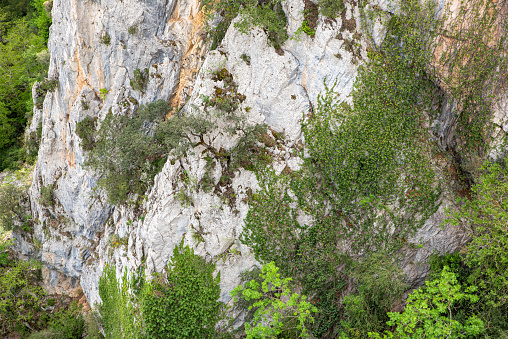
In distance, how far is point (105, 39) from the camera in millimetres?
16406

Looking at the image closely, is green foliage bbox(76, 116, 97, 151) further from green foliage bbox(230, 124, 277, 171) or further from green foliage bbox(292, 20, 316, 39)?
green foliage bbox(292, 20, 316, 39)

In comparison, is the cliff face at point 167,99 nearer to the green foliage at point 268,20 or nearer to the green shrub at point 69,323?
the green foliage at point 268,20

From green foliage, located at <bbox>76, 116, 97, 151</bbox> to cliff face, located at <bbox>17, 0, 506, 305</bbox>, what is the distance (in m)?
0.40

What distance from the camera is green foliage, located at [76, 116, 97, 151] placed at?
17109mm

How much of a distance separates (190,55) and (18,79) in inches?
851

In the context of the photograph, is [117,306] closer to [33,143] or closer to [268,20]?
[268,20]

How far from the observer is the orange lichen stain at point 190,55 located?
52.0ft

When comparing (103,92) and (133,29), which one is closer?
(133,29)

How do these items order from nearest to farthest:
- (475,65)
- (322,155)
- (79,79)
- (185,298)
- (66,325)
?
(475,65) < (322,155) < (185,298) < (79,79) < (66,325)

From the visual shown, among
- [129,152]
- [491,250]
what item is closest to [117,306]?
[129,152]

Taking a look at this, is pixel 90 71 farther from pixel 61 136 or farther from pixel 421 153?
pixel 421 153

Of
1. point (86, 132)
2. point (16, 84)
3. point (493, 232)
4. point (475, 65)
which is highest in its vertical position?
point (16, 84)

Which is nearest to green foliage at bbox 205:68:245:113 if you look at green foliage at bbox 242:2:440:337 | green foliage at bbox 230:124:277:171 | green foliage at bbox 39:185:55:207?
green foliage at bbox 230:124:277:171

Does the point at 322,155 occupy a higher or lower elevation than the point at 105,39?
lower
